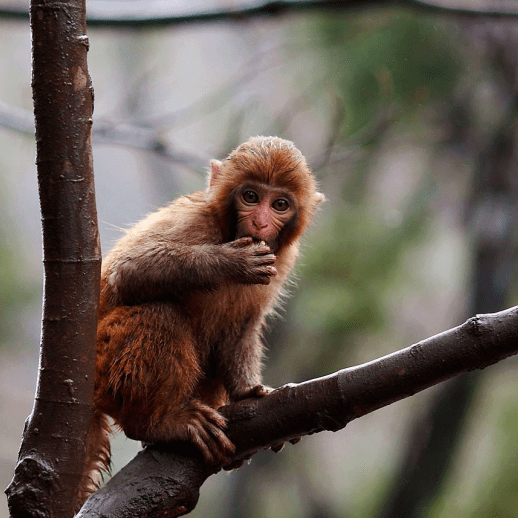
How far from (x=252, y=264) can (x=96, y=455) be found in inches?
31.2

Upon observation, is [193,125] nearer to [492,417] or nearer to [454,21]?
[454,21]

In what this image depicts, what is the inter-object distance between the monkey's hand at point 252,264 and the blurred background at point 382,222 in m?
2.05

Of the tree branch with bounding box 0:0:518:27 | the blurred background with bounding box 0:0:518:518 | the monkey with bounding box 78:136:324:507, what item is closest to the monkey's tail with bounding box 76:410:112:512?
the monkey with bounding box 78:136:324:507

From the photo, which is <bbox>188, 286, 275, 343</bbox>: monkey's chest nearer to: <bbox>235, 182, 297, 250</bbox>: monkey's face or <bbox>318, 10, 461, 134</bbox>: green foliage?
<bbox>235, 182, 297, 250</bbox>: monkey's face

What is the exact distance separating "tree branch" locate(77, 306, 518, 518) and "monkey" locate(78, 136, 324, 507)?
7 cm

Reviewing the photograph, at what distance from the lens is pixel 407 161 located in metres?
5.93

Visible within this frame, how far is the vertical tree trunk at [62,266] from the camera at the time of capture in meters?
1.80

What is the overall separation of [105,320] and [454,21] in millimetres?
3970

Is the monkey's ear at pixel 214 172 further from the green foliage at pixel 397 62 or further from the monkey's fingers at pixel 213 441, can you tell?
the green foliage at pixel 397 62

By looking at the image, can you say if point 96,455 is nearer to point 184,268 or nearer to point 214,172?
point 184,268

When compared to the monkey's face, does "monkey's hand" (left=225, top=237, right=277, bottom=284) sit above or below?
below

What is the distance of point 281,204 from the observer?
2570 mm

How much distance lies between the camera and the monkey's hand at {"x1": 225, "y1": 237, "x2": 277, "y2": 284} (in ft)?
7.52

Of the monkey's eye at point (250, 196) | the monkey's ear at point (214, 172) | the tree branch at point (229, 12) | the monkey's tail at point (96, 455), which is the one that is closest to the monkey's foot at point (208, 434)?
the monkey's tail at point (96, 455)
